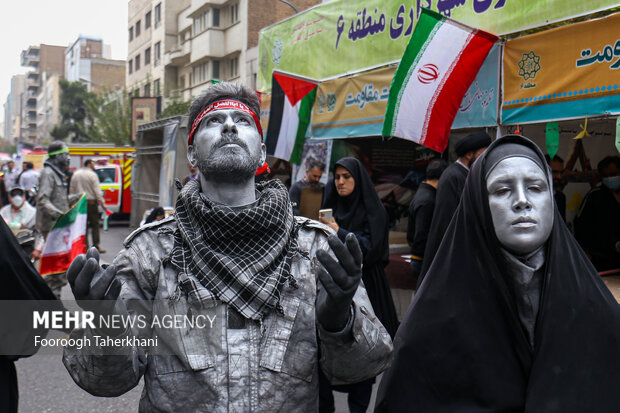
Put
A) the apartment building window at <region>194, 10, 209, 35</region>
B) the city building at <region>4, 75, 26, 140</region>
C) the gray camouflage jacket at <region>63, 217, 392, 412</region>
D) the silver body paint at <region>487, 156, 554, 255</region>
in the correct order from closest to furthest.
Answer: the gray camouflage jacket at <region>63, 217, 392, 412</region>, the silver body paint at <region>487, 156, 554, 255</region>, the apartment building window at <region>194, 10, 209, 35</region>, the city building at <region>4, 75, 26, 140</region>

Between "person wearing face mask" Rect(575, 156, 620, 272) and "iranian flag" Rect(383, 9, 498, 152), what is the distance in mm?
1520

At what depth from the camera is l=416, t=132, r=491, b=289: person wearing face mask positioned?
13.6 ft

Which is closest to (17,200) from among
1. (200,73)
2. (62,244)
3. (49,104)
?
(62,244)

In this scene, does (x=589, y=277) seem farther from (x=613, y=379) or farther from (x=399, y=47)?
(x=399, y=47)

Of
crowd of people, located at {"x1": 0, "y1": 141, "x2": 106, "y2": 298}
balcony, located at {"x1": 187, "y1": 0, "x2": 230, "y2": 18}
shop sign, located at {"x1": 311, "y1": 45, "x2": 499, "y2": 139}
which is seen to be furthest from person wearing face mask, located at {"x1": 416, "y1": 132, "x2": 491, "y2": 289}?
balcony, located at {"x1": 187, "y1": 0, "x2": 230, "y2": 18}

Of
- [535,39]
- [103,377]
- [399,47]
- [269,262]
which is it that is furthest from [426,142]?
[103,377]

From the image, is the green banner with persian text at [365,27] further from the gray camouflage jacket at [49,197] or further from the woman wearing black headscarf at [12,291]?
the woman wearing black headscarf at [12,291]

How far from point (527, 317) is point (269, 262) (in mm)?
914

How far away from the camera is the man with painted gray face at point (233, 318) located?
150 cm

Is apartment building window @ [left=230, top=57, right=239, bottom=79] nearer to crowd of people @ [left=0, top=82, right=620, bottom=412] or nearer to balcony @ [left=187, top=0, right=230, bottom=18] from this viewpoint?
balcony @ [left=187, top=0, right=230, bottom=18]

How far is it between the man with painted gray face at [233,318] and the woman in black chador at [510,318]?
465 mm

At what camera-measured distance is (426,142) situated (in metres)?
5.29

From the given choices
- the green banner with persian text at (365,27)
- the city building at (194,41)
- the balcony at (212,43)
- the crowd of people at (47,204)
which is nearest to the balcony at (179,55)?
the city building at (194,41)

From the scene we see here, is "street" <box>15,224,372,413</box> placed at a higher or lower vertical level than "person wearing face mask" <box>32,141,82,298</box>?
lower
